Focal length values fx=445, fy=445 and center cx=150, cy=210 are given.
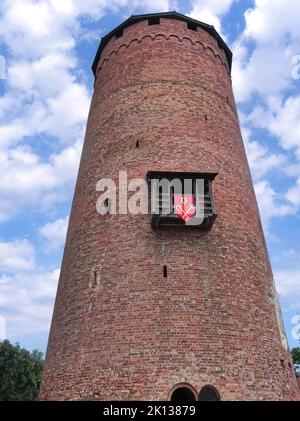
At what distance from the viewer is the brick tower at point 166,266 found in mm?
10414

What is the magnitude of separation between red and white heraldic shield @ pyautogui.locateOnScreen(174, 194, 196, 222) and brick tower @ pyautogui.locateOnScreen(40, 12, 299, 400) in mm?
266

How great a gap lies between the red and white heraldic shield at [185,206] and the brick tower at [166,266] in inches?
10.5

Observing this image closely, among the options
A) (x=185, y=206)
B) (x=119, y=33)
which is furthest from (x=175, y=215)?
(x=119, y=33)

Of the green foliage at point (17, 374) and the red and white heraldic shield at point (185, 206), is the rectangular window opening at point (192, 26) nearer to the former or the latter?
the red and white heraldic shield at point (185, 206)

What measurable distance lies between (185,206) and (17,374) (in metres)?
27.8

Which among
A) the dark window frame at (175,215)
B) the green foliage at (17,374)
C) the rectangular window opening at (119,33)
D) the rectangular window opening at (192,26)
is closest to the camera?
the dark window frame at (175,215)

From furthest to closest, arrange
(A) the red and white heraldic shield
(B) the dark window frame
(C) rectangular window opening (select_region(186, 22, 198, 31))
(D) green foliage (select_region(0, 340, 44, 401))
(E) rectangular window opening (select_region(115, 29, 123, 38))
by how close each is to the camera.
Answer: (D) green foliage (select_region(0, 340, 44, 401))
(E) rectangular window opening (select_region(115, 29, 123, 38))
(C) rectangular window opening (select_region(186, 22, 198, 31))
(A) the red and white heraldic shield
(B) the dark window frame

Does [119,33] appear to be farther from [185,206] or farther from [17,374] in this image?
[17,374]

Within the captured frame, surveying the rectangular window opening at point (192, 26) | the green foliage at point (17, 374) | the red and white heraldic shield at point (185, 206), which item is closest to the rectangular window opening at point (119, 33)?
the rectangular window opening at point (192, 26)

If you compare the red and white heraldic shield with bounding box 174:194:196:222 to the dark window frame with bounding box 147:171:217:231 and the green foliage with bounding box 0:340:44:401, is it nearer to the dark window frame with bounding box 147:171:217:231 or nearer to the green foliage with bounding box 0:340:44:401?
the dark window frame with bounding box 147:171:217:231

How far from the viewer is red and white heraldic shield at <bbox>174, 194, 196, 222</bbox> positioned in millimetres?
11875

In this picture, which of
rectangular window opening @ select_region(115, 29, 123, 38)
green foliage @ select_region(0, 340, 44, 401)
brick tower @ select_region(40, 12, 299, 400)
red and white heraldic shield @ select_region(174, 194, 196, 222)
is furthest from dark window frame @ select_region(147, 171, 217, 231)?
green foliage @ select_region(0, 340, 44, 401)

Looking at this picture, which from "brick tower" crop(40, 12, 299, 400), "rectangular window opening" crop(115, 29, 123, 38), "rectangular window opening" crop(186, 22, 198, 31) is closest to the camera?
"brick tower" crop(40, 12, 299, 400)
